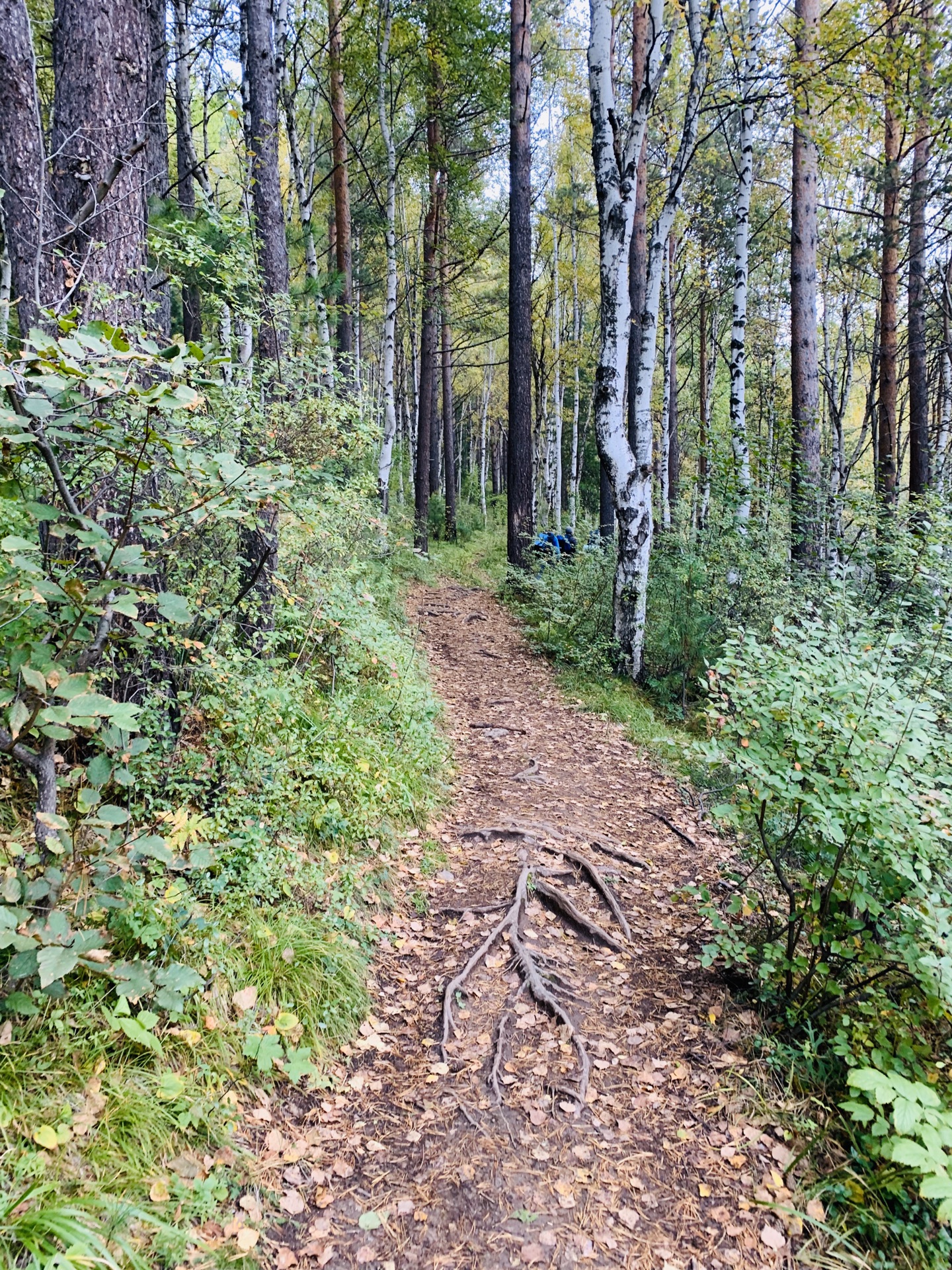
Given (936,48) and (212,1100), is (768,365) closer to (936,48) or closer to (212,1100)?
(936,48)

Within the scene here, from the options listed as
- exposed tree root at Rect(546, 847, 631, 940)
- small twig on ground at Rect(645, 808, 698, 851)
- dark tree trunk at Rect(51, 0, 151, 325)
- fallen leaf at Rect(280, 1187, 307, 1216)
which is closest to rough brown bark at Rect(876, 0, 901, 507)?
small twig on ground at Rect(645, 808, 698, 851)

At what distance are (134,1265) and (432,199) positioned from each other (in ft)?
59.6

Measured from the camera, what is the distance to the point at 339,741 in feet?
15.1

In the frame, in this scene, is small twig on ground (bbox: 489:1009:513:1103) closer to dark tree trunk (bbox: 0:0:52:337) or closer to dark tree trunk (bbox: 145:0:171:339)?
dark tree trunk (bbox: 0:0:52:337)

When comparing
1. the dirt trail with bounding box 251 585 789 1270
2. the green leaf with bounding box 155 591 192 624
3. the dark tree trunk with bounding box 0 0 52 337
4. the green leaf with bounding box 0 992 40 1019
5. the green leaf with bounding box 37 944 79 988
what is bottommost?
the dirt trail with bounding box 251 585 789 1270

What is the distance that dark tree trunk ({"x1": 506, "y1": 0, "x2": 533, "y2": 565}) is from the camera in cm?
1187

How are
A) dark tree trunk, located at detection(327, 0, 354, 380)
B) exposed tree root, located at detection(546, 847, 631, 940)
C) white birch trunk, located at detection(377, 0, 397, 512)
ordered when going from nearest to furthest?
exposed tree root, located at detection(546, 847, 631, 940) < white birch trunk, located at detection(377, 0, 397, 512) < dark tree trunk, located at detection(327, 0, 354, 380)

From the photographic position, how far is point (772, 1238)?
91.2 inches

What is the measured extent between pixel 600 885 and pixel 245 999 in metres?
2.42

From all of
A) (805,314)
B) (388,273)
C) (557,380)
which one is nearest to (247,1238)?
(805,314)

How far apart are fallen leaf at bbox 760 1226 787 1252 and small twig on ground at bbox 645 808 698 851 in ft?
9.24

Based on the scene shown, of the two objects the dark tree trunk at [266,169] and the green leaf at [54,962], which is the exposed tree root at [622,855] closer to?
the green leaf at [54,962]

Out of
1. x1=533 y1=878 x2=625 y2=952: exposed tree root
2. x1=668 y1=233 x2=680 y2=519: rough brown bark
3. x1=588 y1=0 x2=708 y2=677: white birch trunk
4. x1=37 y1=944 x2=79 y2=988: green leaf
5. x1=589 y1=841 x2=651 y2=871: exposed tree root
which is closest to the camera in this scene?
x1=37 y1=944 x2=79 y2=988: green leaf

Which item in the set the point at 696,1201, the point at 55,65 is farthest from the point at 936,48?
the point at 696,1201
